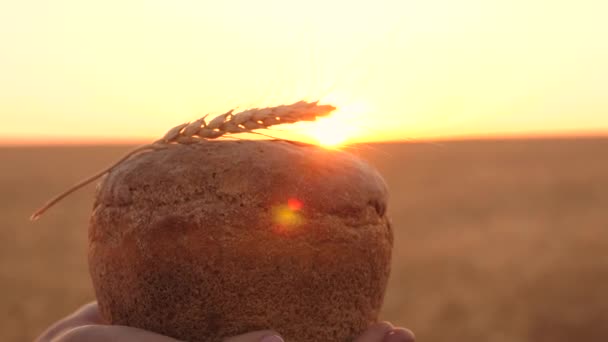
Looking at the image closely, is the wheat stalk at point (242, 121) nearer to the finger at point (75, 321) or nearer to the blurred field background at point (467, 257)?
the blurred field background at point (467, 257)

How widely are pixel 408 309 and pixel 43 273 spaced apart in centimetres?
706

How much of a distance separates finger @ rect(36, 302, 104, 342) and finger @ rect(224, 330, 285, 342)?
41.0 inches

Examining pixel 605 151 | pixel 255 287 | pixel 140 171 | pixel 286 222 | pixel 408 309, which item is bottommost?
pixel 605 151

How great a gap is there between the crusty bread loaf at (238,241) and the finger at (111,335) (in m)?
0.15

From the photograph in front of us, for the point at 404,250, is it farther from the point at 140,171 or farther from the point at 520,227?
the point at 140,171

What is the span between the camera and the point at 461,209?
21641 millimetres

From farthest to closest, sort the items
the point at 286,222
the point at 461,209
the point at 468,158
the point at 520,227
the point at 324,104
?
the point at 468,158 → the point at 461,209 → the point at 520,227 → the point at 324,104 → the point at 286,222

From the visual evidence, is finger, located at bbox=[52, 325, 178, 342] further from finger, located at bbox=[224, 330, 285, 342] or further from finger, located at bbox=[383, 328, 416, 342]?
finger, located at bbox=[383, 328, 416, 342]

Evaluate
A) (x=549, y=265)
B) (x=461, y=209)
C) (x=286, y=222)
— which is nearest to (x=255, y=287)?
(x=286, y=222)

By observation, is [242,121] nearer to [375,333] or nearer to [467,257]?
[375,333]

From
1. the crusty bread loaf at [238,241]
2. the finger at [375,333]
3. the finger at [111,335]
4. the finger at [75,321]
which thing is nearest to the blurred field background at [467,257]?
the crusty bread loaf at [238,241]

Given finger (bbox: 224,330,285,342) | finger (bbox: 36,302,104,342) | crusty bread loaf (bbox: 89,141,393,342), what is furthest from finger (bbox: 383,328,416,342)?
finger (bbox: 36,302,104,342)

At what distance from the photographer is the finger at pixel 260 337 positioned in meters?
2.41

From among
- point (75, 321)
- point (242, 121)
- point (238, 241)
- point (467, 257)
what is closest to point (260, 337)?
point (238, 241)
